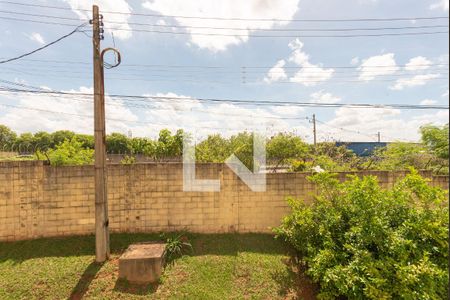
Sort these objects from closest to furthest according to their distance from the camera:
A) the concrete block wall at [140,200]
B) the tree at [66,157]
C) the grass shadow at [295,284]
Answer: the grass shadow at [295,284] → the concrete block wall at [140,200] → the tree at [66,157]

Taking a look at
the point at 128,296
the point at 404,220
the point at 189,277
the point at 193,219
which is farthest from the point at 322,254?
the point at 128,296

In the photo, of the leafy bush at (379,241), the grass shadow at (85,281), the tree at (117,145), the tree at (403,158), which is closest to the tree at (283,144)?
the tree at (403,158)

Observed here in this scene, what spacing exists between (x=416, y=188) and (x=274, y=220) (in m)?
2.67

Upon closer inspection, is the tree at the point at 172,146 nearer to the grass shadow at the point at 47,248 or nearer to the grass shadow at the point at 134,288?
the grass shadow at the point at 47,248

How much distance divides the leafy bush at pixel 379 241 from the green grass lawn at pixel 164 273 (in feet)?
2.26

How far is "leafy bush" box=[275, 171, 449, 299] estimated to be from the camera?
2.78 m

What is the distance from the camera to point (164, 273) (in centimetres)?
377

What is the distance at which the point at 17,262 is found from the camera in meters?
3.97

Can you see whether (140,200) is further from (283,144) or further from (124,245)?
(283,144)

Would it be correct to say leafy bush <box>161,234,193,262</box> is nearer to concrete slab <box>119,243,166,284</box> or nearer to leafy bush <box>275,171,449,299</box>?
concrete slab <box>119,243,166,284</box>

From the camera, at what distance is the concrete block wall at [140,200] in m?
4.48

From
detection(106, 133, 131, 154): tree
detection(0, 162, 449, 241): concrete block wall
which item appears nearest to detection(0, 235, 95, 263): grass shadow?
detection(0, 162, 449, 241): concrete block wall

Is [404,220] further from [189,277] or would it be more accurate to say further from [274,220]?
[189,277]

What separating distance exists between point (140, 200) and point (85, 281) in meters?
1.68
